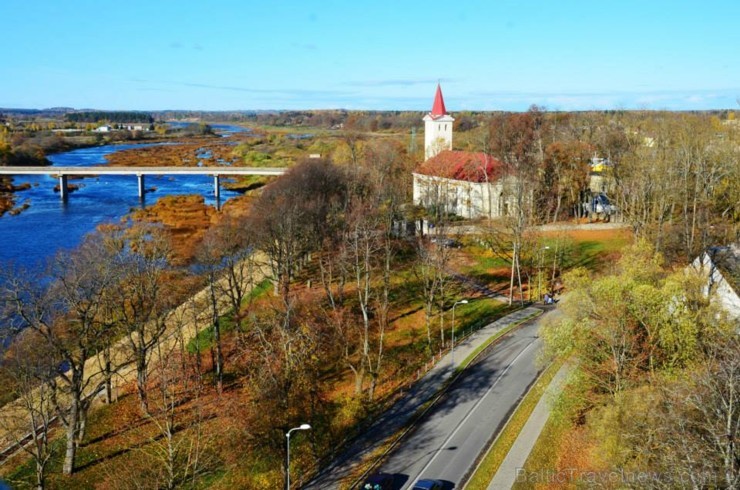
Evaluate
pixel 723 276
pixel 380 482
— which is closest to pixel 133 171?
pixel 380 482

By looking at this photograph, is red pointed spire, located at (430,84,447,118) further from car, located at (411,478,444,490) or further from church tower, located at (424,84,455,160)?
car, located at (411,478,444,490)

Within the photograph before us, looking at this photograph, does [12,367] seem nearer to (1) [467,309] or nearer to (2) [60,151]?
(1) [467,309]

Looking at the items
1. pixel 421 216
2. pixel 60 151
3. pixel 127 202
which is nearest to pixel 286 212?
pixel 421 216

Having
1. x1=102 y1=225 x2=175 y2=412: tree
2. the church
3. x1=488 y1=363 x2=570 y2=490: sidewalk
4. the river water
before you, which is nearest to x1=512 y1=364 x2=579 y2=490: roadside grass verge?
x1=488 y1=363 x2=570 y2=490: sidewalk

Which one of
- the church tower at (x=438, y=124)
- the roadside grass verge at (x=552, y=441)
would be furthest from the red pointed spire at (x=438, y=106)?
the roadside grass verge at (x=552, y=441)

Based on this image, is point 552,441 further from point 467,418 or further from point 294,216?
point 294,216
